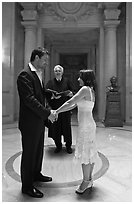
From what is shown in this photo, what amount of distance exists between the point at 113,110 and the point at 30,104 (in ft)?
15.9

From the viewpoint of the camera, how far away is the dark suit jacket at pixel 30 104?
5.93 feet

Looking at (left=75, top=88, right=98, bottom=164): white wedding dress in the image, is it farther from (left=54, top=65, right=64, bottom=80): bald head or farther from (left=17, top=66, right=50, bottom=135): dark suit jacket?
(left=54, top=65, right=64, bottom=80): bald head

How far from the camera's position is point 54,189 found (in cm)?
210

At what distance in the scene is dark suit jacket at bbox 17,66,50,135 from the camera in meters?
1.81

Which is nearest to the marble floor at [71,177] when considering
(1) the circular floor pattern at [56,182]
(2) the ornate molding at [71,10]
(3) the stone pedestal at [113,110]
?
(1) the circular floor pattern at [56,182]

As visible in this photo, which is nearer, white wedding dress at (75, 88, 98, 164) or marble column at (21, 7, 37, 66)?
white wedding dress at (75, 88, 98, 164)

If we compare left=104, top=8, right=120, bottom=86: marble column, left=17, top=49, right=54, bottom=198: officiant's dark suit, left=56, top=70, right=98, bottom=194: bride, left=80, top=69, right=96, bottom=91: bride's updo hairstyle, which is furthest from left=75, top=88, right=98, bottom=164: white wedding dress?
left=104, top=8, right=120, bottom=86: marble column

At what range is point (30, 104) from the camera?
1795 mm

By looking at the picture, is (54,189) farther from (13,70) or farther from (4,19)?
(4,19)

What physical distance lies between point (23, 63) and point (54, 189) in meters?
6.39

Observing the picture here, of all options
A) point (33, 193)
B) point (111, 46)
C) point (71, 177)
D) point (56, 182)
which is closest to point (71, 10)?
point (111, 46)

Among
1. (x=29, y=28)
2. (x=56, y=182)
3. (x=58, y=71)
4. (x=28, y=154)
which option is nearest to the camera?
(x=28, y=154)

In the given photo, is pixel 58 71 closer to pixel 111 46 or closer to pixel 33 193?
pixel 33 193

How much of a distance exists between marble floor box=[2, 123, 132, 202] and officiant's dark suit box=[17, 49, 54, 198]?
20 cm
